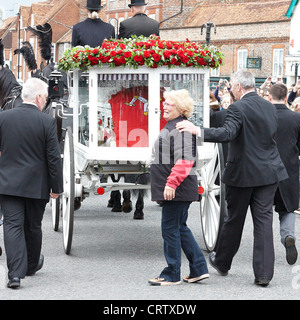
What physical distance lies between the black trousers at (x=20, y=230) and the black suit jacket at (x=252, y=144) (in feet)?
5.91

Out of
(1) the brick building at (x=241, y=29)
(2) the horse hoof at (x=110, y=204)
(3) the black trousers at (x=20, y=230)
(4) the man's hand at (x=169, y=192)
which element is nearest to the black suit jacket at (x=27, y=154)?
(3) the black trousers at (x=20, y=230)

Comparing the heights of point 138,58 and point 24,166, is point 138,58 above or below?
above

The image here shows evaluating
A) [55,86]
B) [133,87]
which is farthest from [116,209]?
[133,87]

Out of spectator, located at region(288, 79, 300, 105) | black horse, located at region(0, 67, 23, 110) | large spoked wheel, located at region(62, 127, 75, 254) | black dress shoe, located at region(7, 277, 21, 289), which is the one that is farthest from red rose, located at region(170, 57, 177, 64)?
spectator, located at region(288, 79, 300, 105)

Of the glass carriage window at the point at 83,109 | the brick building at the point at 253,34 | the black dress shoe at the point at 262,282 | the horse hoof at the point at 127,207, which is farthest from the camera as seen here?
the brick building at the point at 253,34

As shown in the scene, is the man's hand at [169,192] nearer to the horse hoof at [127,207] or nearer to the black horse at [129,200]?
the black horse at [129,200]

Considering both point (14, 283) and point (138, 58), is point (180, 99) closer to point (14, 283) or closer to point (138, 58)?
point (138, 58)

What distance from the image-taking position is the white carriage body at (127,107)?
8.46 metres

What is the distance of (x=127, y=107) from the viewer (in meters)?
8.70

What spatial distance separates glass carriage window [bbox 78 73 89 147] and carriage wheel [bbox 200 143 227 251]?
1366 millimetres

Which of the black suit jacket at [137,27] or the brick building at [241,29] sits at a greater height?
the brick building at [241,29]

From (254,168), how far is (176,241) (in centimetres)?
97

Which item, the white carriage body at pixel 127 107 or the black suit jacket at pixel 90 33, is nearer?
the white carriage body at pixel 127 107
